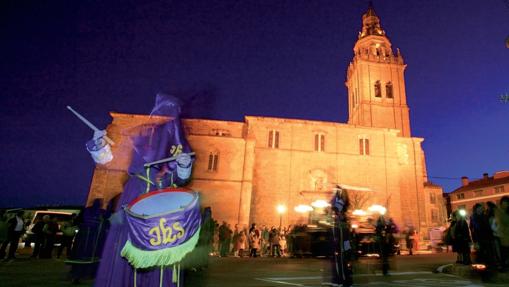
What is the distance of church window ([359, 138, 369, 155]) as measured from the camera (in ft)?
113

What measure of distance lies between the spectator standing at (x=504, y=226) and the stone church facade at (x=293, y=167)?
872 inches

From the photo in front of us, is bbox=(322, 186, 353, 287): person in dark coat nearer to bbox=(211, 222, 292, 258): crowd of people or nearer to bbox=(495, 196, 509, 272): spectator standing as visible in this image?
bbox=(495, 196, 509, 272): spectator standing

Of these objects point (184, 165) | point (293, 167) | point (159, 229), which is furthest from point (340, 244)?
point (293, 167)

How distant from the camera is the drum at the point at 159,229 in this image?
9.77ft

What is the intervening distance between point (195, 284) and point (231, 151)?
25.6m

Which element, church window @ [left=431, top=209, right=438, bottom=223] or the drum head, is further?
church window @ [left=431, top=209, right=438, bottom=223]

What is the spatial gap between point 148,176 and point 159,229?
0.72 meters

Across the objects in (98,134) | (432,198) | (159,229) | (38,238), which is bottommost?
(38,238)

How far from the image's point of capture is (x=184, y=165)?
3.40 metres

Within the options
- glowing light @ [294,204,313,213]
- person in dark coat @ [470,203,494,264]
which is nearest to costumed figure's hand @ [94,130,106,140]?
person in dark coat @ [470,203,494,264]

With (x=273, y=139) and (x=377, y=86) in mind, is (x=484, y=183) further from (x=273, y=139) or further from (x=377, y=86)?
(x=273, y=139)

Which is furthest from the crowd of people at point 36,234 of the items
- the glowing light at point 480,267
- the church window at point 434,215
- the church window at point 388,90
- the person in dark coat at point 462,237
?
the church window at point 434,215

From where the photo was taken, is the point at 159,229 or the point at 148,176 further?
the point at 148,176

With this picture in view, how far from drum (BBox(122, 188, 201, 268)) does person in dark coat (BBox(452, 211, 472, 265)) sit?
8841 mm
